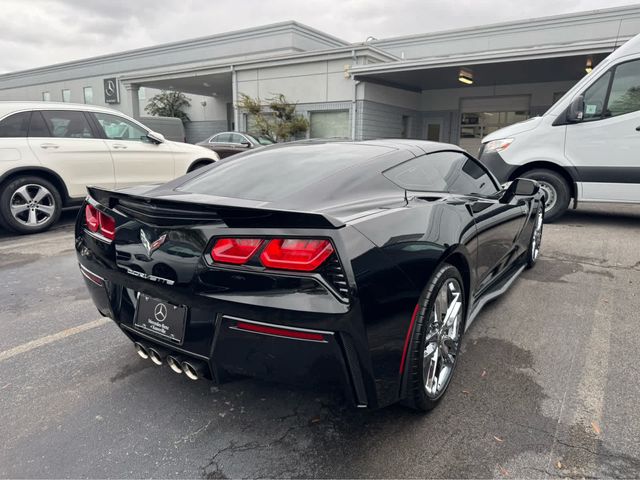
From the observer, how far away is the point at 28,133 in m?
6.23

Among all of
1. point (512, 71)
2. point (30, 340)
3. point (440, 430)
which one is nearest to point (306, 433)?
point (440, 430)

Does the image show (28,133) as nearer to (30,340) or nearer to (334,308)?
(30,340)

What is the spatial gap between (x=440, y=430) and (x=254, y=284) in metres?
1.16

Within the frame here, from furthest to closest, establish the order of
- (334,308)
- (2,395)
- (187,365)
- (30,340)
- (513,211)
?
(513,211)
(30,340)
(2,395)
(187,365)
(334,308)

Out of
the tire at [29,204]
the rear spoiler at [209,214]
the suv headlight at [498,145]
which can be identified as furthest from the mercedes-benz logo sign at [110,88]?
the rear spoiler at [209,214]

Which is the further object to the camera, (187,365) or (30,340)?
(30,340)

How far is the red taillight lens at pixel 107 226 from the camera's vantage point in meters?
2.32

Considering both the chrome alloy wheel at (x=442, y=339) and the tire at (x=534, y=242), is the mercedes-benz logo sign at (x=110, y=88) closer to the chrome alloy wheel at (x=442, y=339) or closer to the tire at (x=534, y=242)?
the tire at (x=534, y=242)

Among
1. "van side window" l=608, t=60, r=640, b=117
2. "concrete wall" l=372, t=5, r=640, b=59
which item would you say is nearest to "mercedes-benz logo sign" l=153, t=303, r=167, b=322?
"van side window" l=608, t=60, r=640, b=117

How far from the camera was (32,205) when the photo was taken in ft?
20.6

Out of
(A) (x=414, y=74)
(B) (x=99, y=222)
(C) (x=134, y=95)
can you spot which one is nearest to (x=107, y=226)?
(B) (x=99, y=222)

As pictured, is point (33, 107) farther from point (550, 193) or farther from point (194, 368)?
point (550, 193)

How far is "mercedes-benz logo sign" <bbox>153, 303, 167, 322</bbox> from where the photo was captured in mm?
2055

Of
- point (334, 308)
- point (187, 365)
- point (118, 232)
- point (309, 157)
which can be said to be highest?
point (309, 157)
